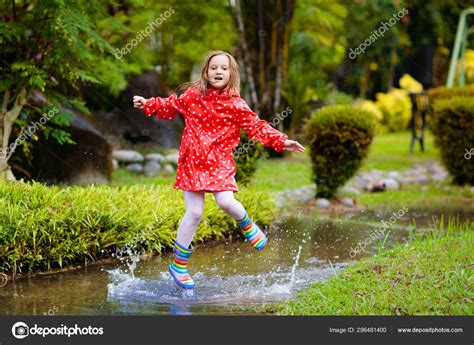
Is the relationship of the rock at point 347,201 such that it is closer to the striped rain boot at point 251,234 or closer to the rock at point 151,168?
the rock at point 151,168

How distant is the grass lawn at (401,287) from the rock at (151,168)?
5322mm

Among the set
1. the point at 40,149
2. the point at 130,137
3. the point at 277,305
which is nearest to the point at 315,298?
the point at 277,305

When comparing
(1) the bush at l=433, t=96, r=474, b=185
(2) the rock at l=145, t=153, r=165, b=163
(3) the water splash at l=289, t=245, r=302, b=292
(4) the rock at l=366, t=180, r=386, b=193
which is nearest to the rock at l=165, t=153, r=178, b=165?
(2) the rock at l=145, t=153, r=165, b=163

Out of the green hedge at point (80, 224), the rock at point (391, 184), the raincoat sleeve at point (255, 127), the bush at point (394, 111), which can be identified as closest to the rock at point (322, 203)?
the rock at point (391, 184)

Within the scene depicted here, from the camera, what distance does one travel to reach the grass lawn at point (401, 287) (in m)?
4.33

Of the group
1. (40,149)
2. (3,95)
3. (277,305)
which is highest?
(3,95)

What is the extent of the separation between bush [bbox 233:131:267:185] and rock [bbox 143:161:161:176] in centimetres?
274

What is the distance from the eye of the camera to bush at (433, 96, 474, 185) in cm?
964

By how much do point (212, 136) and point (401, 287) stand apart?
5.00 ft

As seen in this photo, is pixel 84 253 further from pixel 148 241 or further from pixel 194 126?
pixel 194 126

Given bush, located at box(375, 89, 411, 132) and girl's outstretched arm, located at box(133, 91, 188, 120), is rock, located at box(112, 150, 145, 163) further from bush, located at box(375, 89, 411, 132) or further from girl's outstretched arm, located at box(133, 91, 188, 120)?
bush, located at box(375, 89, 411, 132)
